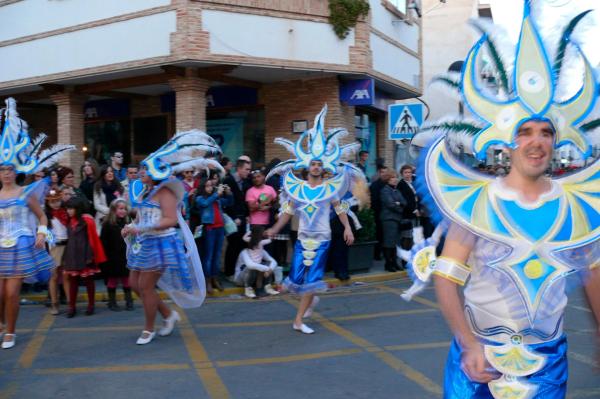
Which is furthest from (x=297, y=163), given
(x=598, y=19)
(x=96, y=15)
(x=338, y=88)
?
(x=96, y=15)

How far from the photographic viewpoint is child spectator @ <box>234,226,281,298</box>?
9406 millimetres

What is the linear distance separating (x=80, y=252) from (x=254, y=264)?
2.39 metres

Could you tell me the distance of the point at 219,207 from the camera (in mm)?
9695

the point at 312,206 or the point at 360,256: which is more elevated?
the point at 312,206

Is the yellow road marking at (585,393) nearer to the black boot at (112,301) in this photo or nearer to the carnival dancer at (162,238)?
the carnival dancer at (162,238)

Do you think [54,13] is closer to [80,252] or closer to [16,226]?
[80,252]

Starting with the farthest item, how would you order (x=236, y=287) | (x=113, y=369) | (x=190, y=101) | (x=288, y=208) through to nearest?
(x=190, y=101)
(x=236, y=287)
(x=288, y=208)
(x=113, y=369)

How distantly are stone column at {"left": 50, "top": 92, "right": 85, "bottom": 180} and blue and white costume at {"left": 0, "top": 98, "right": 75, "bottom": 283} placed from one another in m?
9.53

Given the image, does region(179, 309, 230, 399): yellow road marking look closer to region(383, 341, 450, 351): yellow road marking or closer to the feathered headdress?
region(383, 341, 450, 351): yellow road marking

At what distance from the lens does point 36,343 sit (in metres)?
6.75

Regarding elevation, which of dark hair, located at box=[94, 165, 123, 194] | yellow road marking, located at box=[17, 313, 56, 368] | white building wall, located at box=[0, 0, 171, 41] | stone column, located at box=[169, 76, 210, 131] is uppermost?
white building wall, located at box=[0, 0, 171, 41]

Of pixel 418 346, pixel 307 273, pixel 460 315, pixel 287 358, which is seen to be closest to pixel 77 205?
pixel 307 273

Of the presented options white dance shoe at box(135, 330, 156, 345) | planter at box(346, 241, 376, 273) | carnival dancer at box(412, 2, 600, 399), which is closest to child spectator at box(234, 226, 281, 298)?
planter at box(346, 241, 376, 273)

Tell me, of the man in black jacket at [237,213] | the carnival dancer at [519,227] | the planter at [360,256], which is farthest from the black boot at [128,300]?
the carnival dancer at [519,227]
